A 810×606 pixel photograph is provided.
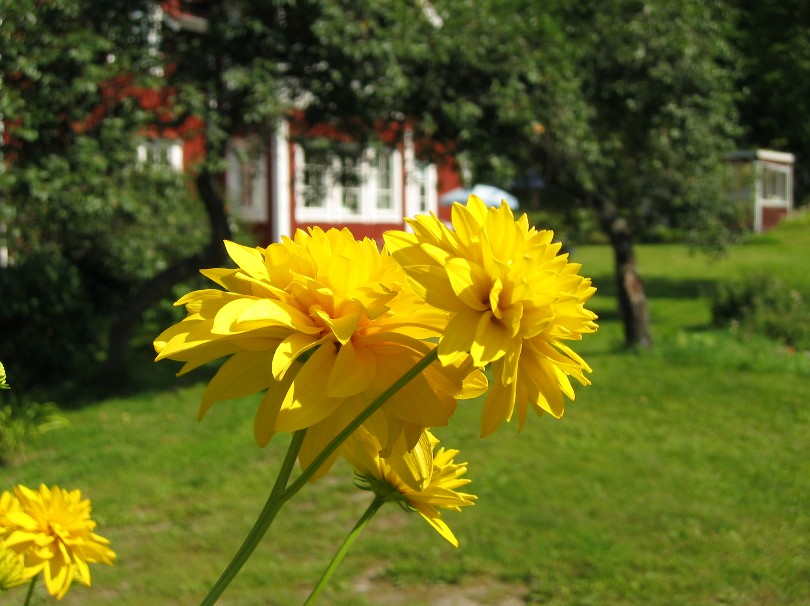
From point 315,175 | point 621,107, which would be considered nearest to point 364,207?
point 621,107

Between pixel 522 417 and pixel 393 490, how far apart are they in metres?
0.23

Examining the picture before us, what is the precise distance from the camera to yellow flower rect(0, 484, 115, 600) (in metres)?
1.38

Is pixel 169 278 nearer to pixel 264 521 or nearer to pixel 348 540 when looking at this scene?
pixel 348 540

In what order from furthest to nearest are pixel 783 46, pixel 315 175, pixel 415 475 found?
pixel 783 46 < pixel 315 175 < pixel 415 475

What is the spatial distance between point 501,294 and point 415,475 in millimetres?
189

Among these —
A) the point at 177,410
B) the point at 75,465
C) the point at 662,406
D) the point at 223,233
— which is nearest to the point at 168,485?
the point at 75,465

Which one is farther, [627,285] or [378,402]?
[627,285]

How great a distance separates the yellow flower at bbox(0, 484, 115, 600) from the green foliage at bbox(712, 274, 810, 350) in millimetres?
9820

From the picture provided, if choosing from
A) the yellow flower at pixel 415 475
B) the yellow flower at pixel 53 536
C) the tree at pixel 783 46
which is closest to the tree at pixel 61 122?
the yellow flower at pixel 53 536

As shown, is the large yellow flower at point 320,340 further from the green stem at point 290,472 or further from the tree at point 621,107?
the tree at point 621,107

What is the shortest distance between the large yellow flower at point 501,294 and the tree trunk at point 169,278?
8.02 meters

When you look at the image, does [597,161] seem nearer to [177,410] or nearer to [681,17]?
A: [681,17]

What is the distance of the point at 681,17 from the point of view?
9953 mm

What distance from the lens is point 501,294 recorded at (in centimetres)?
68
